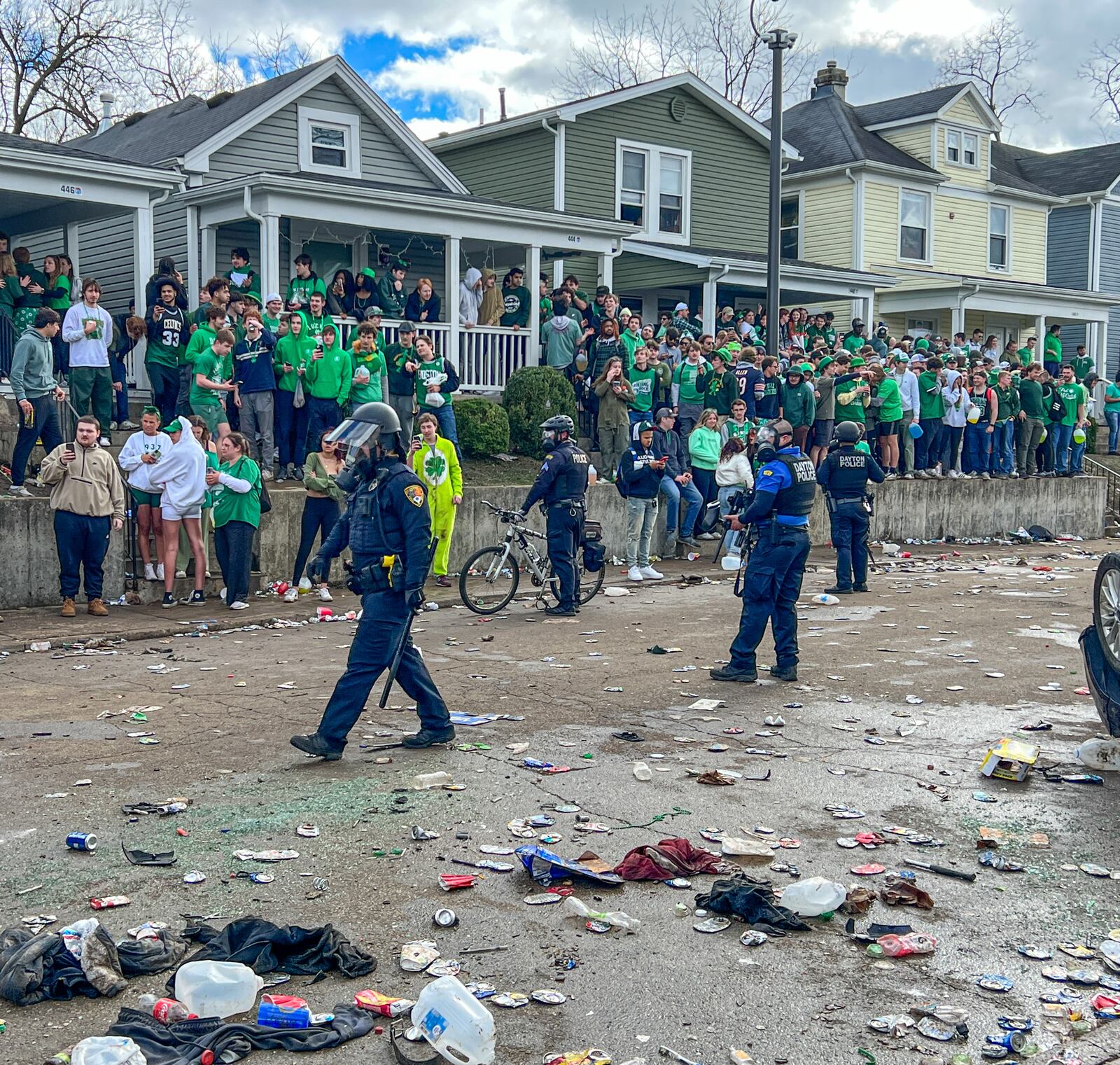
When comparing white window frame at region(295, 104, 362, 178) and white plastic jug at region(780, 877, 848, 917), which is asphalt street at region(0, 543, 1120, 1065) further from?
white window frame at region(295, 104, 362, 178)

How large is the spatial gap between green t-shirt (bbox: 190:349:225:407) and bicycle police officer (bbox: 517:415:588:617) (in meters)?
4.07

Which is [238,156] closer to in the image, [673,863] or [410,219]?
[410,219]

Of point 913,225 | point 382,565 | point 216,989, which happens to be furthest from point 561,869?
point 913,225

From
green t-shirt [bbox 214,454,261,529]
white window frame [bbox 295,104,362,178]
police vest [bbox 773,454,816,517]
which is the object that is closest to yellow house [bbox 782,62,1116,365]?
white window frame [bbox 295,104,362,178]

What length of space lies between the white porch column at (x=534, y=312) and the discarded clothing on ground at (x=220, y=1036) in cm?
1831

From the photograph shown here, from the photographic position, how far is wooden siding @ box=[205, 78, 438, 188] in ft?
78.5

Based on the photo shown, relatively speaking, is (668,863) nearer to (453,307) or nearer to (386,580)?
(386,580)

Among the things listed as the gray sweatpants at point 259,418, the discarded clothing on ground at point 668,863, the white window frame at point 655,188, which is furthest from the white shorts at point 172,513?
the white window frame at point 655,188

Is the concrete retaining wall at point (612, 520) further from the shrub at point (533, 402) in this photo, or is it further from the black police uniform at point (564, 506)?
the black police uniform at point (564, 506)

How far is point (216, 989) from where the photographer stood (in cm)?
450

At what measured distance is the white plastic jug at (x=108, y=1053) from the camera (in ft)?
13.1

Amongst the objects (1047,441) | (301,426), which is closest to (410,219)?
(301,426)

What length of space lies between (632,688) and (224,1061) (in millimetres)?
6149

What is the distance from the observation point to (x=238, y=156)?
78.7 feet
